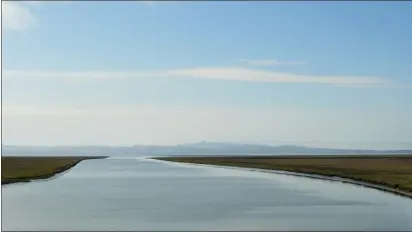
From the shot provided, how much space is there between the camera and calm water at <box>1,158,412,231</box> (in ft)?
78.7

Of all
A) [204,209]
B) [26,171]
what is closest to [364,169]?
[26,171]

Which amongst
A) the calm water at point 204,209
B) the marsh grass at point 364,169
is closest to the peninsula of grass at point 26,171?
the calm water at point 204,209

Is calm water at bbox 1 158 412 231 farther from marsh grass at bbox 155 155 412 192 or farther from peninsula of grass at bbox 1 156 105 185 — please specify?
peninsula of grass at bbox 1 156 105 185

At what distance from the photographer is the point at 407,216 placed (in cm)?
2567

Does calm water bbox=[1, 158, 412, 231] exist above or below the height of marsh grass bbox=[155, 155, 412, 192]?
below

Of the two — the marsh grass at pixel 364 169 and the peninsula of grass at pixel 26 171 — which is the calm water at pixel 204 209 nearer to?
the marsh grass at pixel 364 169

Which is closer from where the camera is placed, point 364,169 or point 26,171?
point 26,171

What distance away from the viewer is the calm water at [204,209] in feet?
78.7

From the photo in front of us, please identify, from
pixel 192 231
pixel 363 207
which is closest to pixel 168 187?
pixel 363 207

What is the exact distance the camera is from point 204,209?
29.8 meters

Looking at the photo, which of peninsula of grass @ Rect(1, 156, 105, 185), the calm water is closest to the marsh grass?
the calm water

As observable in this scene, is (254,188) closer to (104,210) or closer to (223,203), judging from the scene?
(223,203)

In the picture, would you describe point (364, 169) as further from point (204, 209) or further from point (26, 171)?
point (204, 209)

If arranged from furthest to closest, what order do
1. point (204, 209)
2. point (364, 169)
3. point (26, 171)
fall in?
point (364, 169) → point (26, 171) → point (204, 209)
